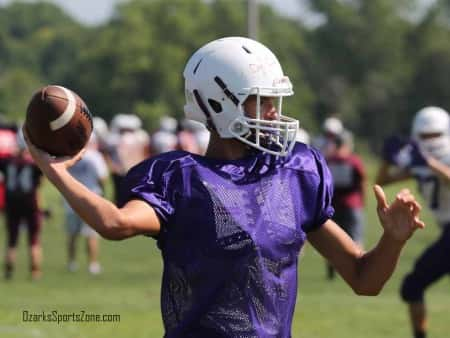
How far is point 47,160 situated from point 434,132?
20.2ft

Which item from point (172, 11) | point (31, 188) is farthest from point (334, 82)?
point (31, 188)

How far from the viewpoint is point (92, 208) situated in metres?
3.23

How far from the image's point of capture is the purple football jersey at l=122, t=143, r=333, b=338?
3459 mm

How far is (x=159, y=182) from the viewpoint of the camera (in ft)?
11.3

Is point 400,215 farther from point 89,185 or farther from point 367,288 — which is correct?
point 89,185

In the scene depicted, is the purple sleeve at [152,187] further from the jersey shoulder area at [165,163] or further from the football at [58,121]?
the football at [58,121]

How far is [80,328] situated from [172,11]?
235 feet

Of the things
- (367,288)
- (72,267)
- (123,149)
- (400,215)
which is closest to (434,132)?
(367,288)

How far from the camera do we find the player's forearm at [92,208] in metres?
3.22

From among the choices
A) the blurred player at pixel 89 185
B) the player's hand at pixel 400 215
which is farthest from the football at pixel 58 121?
the blurred player at pixel 89 185

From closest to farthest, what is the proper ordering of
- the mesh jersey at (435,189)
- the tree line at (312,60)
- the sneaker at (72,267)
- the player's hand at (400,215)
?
the player's hand at (400,215) < the mesh jersey at (435,189) < the sneaker at (72,267) < the tree line at (312,60)

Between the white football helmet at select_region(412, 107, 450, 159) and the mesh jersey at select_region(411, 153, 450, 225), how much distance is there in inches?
3.8

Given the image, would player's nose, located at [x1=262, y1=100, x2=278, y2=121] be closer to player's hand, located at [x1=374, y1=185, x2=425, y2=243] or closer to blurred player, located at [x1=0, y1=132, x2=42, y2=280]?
player's hand, located at [x1=374, y1=185, x2=425, y2=243]

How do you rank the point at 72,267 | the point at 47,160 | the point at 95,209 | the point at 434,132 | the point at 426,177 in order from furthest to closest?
1. the point at 72,267
2. the point at 434,132
3. the point at 426,177
4. the point at 47,160
5. the point at 95,209
